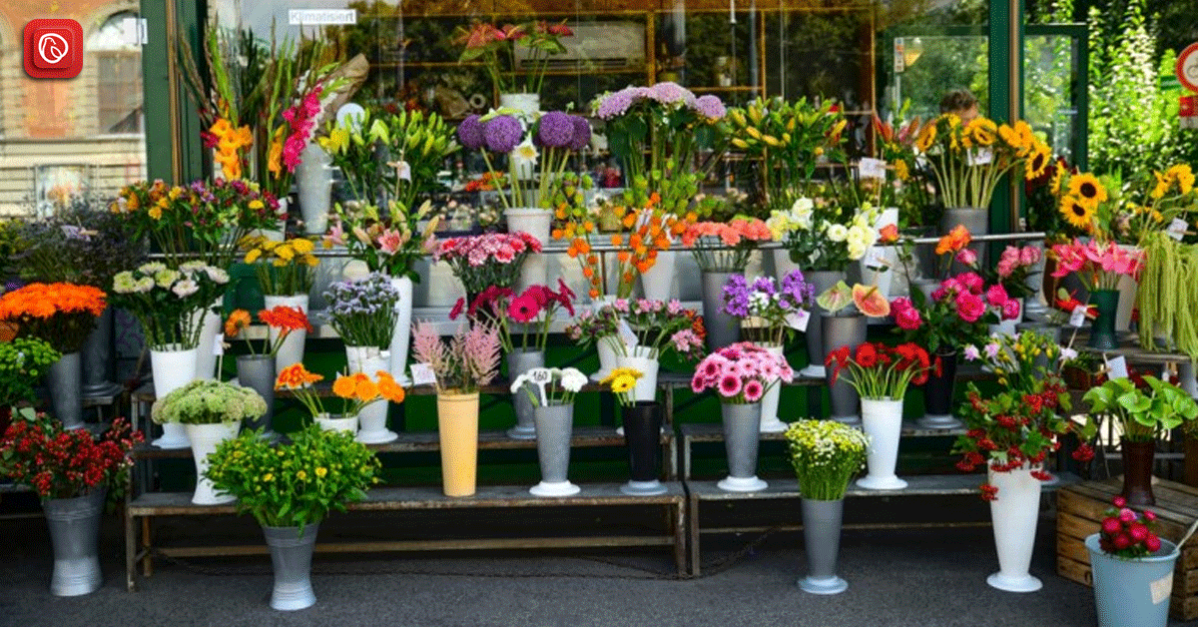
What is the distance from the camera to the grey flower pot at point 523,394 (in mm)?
5520

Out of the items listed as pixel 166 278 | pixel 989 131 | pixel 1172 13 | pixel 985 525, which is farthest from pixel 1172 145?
pixel 166 278

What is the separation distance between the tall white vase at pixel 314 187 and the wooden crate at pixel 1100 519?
3.23m

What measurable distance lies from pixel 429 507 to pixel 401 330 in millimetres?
867

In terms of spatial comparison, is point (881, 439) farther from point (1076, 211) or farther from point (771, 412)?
point (1076, 211)

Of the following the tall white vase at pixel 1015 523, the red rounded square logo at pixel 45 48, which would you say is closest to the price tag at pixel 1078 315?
the tall white vase at pixel 1015 523

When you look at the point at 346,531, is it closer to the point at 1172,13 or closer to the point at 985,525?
the point at 985,525

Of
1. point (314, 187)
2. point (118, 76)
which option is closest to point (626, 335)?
point (314, 187)

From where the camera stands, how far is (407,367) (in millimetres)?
6059

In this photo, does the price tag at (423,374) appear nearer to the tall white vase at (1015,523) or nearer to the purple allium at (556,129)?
the purple allium at (556,129)

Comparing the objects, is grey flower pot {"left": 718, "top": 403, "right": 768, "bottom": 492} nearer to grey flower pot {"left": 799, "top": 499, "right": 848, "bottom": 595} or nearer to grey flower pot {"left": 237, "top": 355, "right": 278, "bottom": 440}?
grey flower pot {"left": 799, "top": 499, "right": 848, "bottom": 595}

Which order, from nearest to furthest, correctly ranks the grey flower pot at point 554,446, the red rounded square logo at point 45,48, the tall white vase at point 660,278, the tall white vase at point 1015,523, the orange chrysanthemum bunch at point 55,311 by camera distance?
the tall white vase at point 1015,523 → the grey flower pot at point 554,446 → the orange chrysanthemum bunch at point 55,311 → the tall white vase at point 660,278 → the red rounded square logo at point 45,48

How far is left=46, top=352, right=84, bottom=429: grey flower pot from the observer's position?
217 inches

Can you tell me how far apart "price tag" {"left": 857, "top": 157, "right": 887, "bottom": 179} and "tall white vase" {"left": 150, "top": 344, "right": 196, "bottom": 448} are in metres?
2.95

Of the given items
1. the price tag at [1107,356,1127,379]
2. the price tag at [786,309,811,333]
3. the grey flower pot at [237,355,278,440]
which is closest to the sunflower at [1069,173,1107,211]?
the price tag at [1107,356,1127,379]
